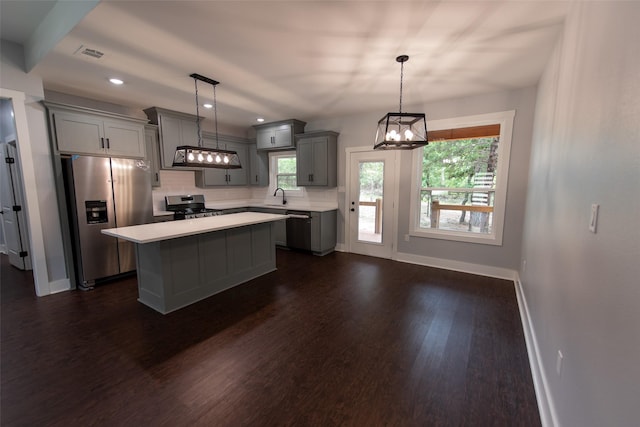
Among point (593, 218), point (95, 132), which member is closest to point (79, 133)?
point (95, 132)

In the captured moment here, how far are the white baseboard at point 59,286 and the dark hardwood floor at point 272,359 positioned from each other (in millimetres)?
174

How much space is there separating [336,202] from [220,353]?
11.8ft

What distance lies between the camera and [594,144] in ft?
3.92

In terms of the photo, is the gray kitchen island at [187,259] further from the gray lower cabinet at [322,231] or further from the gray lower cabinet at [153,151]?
the gray lower cabinet at [153,151]

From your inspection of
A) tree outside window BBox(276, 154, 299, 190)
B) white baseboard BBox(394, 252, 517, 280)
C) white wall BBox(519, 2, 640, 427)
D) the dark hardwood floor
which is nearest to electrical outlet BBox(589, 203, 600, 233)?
white wall BBox(519, 2, 640, 427)

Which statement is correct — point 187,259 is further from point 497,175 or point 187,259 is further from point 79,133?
point 497,175

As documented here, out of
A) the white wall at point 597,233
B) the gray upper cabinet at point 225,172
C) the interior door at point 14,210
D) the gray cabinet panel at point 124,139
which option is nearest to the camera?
the white wall at point 597,233

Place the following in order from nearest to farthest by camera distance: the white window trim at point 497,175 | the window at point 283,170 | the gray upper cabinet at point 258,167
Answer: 1. the white window trim at point 497,175
2. the window at point 283,170
3. the gray upper cabinet at point 258,167

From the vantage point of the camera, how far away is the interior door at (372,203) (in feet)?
15.3

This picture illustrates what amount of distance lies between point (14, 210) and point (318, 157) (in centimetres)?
496

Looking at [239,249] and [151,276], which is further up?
[239,249]

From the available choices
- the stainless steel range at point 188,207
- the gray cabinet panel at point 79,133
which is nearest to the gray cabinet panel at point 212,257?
the stainless steel range at point 188,207

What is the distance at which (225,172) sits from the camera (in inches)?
219

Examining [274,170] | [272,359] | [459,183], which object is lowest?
[272,359]
